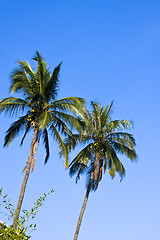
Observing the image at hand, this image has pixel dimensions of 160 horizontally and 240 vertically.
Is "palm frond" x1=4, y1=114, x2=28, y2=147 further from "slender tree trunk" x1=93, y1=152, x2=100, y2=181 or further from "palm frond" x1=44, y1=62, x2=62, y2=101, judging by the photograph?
"slender tree trunk" x1=93, y1=152, x2=100, y2=181

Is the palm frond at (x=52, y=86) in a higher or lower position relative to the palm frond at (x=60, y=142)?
higher

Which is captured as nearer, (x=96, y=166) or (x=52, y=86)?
(x=52, y=86)

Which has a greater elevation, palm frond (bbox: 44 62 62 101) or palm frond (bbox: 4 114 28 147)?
palm frond (bbox: 44 62 62 101)

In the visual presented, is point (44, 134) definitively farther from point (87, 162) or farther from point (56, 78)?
point (87, 162)

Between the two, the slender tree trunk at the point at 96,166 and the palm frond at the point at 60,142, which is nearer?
the palm frond at the point at 60,142

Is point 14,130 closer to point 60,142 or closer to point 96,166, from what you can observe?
point 60,142

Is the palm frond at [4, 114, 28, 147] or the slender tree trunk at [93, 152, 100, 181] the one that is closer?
the palm frond at [4, 114, 28, 147]

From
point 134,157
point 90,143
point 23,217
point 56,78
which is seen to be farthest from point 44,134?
point 23,217

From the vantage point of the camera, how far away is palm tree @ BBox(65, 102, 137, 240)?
24672mm

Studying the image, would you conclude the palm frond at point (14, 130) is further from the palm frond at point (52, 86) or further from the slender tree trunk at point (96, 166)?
the slender tree trunk at point (96, 166)

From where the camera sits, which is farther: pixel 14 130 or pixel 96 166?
pixel 96 166

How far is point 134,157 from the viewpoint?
2569cm

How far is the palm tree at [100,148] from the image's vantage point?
2467 cm

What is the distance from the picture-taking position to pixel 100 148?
24859 millimetres
